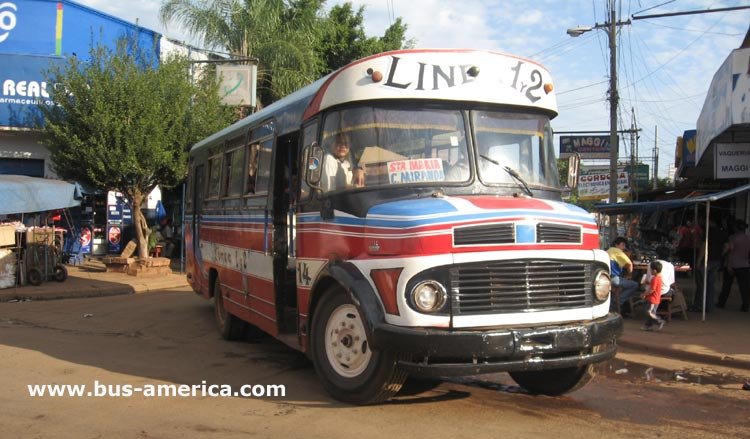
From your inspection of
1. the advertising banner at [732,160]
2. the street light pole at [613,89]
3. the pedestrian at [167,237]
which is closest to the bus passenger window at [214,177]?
the advertising banner at [732,160]

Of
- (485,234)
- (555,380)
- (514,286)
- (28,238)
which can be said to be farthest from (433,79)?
(28,238)

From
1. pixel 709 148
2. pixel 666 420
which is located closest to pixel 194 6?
pixel 709 148

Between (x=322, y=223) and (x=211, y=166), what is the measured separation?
458 centimetres

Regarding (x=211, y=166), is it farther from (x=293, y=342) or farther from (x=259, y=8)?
(x=259, y=8)

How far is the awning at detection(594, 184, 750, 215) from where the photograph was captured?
10211 millimetres

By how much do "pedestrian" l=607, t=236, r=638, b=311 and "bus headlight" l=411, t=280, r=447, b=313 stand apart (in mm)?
6697

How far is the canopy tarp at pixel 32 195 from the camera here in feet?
49.7

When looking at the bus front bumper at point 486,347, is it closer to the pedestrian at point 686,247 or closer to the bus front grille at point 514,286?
the bus front grille at point 514,286

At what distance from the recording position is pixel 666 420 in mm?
5625

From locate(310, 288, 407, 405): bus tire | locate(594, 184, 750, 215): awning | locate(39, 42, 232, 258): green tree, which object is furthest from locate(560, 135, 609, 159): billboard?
locate(310, 288, 407, 405): bus tire

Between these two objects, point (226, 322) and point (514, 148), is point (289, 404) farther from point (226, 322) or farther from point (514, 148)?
point (226, 322)

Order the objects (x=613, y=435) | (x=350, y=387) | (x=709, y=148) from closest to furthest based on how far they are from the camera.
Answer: (x=613, y=435)
(x=350, y=387)
(x=709, y=148)

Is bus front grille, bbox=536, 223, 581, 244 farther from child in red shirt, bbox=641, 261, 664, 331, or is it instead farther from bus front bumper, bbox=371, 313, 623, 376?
child in red shirt, bbox=641, 261, 664, 331

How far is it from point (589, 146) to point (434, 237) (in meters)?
32.8
